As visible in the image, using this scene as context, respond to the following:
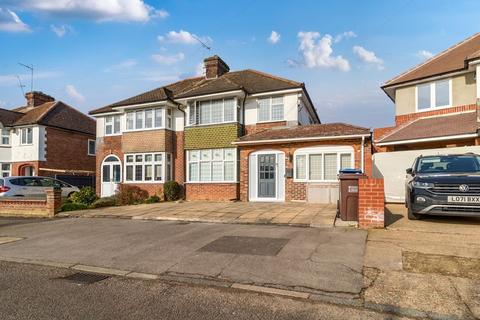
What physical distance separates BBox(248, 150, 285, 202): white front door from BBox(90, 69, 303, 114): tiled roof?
3577 mm

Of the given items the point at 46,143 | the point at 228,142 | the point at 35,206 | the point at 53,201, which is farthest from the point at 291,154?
the point at 46,143

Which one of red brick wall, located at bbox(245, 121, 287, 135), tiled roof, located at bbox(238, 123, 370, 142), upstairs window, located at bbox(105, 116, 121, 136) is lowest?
tiled roof, located at bbox(238, 123, 370, 142)

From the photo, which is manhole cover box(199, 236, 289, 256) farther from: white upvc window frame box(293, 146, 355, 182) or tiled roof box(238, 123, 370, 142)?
tiled roof box(238, 123, 370, 142)

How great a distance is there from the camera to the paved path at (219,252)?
4.96 meters

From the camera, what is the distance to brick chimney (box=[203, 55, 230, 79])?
70.0ft

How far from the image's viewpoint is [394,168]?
13.8 meters

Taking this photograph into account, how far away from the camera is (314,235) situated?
7.57 metres

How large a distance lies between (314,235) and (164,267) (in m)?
3.48

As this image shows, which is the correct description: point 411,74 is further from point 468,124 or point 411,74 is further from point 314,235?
point 314,235

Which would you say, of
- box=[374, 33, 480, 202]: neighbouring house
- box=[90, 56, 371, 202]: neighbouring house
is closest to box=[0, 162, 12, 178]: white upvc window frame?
box=[90, 56, 371, 202]: neighbouring house

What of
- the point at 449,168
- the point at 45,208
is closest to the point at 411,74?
the point at 449,168

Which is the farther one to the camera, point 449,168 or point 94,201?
point 94,201

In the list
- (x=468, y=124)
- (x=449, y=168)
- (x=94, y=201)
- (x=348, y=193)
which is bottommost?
(x=94, y=201)

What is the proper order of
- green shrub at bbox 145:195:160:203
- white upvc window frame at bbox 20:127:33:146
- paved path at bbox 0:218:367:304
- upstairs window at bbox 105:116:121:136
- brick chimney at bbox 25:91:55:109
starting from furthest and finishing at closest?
brick chimney at bbox 25:91:55:109 < white upvc window frame at bbox 20:127:33:146 < upstairs window at bbox 105:116:121:136 < green shrub at bbox 145:195:160:203 < paved path at bbox 0:218:367:304
